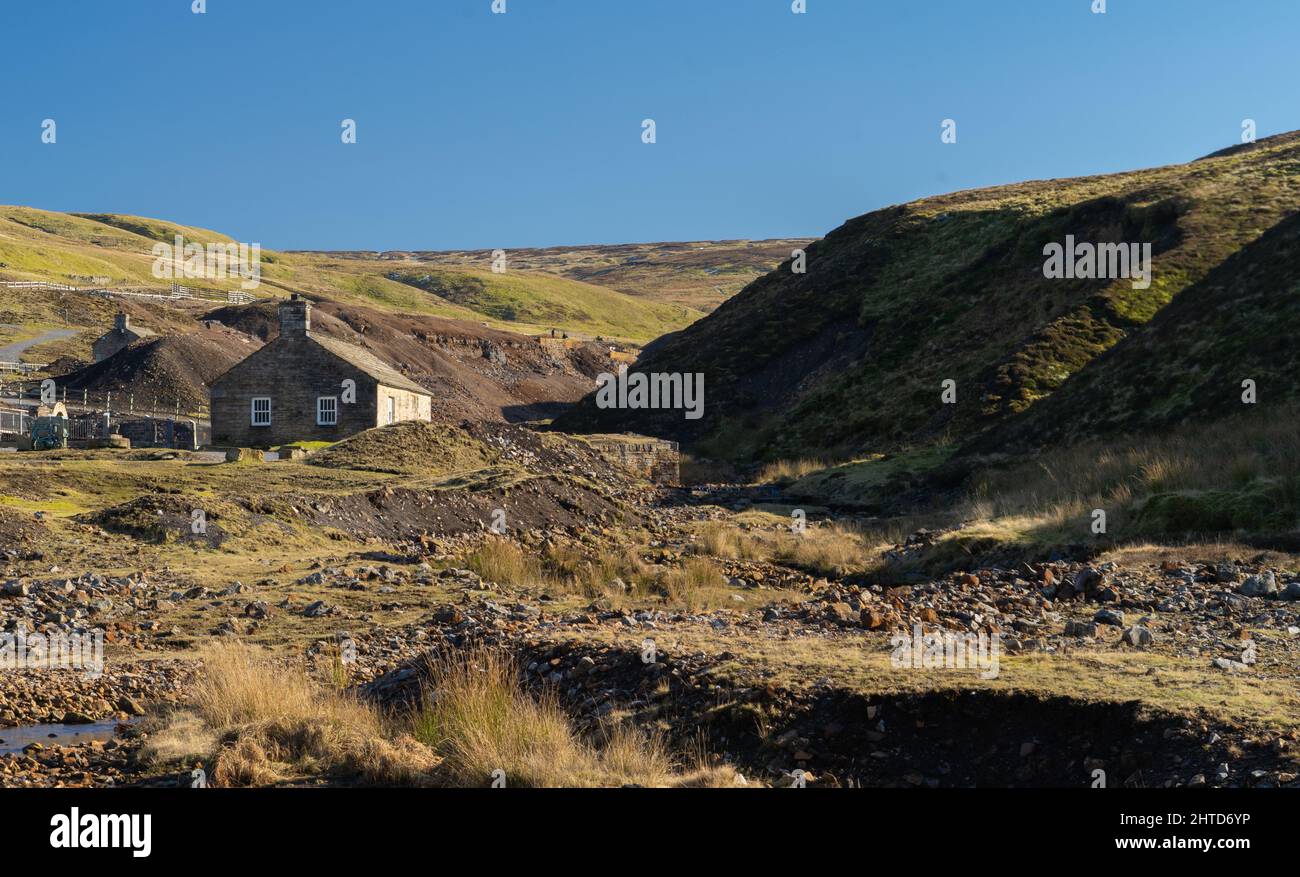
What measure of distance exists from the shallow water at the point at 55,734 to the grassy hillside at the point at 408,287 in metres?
123

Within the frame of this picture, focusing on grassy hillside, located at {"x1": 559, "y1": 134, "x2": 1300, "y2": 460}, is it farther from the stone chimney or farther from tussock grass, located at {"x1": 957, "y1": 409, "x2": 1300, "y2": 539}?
the stone chimney

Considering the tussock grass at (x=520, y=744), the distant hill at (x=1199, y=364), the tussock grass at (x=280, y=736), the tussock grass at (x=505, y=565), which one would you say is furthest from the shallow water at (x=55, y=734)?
the distant hill at (x=1199, y=364)

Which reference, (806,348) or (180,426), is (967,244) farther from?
(180,426)

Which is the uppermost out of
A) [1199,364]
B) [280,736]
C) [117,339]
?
[117,339]

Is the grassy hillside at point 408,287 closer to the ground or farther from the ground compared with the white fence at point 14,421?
farther from the ground

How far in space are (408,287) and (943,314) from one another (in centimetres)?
12473

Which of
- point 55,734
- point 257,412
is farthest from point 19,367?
point 55,734

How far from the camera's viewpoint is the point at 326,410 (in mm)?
48438

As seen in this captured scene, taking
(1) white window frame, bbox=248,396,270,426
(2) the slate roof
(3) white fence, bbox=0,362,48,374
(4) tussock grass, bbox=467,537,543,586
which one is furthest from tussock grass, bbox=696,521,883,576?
(3) white fence, bbox=0,362,48,374

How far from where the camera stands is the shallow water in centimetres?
1125

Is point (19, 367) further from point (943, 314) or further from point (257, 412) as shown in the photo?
point (943, 314)

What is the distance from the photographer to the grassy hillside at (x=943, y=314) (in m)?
51.7

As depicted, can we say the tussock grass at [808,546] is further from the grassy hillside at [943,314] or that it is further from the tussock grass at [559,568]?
the grassy hillside at [943,314]
